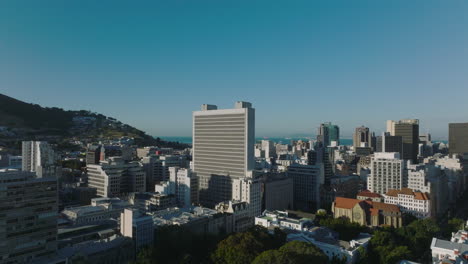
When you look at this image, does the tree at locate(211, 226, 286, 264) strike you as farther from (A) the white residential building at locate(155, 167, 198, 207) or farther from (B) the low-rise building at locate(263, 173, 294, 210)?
(A) the white residential building at locate(155, 167, 198, 207)

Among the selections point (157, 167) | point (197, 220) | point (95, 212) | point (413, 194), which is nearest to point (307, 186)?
point (413, 194)

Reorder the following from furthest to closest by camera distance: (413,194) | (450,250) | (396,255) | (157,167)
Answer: (157,167)
(413,194)
(396,255)
(450,250)

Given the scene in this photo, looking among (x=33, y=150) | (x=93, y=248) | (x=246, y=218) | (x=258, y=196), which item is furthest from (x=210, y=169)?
(x=33, y=150)

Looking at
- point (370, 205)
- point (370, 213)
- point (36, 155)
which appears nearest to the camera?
point (370, 213)

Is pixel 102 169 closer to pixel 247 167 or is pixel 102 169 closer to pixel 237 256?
pixel 247 167

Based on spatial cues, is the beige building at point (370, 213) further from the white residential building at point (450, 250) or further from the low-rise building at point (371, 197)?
the white residential building at point (450, 250)

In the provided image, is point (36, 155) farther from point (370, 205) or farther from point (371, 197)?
point (371, 197)

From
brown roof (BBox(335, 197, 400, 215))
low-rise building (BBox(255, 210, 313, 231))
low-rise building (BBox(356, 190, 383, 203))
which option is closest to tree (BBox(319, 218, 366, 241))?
low-rise building (BBox(255, 210, 313, 231))
